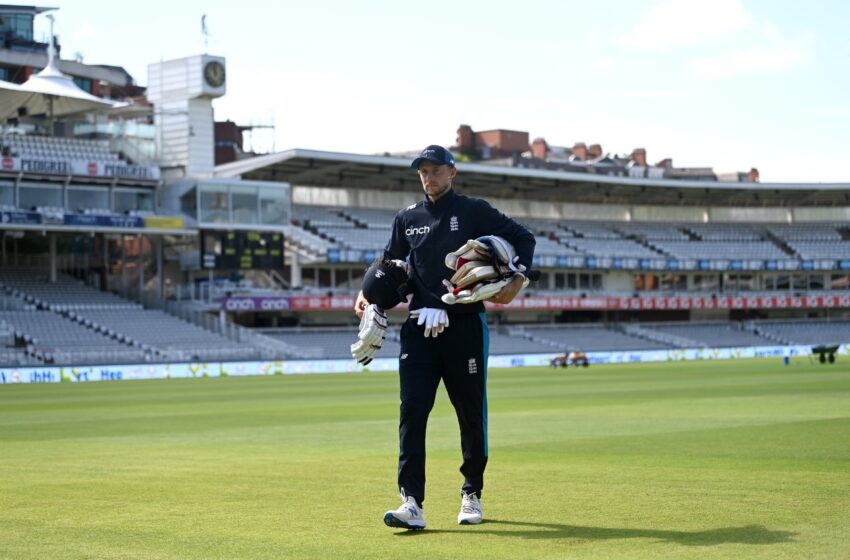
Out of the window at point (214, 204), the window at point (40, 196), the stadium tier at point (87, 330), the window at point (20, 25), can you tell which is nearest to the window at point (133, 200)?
the window at point (214, 204)

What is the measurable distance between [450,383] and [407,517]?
112 centimetres

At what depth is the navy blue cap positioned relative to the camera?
345 inches

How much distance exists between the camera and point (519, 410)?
2464 centimetres

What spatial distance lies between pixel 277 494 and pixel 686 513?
3275 mm

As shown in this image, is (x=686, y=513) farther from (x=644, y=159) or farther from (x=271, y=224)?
(x=644, y=159)

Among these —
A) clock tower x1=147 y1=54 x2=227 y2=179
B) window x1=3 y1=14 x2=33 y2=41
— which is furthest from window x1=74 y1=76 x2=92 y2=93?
clock tower x1=147 y1=54 x2=227 y2=179

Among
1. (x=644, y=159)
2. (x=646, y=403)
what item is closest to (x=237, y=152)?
(x=644, y=159)

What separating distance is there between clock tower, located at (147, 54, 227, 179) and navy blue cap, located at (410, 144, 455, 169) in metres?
63.5

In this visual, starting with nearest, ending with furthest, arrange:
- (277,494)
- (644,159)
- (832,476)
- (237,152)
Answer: (277,494) < (832,476) < (237,152) < (644,159)

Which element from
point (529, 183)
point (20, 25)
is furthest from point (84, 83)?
point (529, 183)

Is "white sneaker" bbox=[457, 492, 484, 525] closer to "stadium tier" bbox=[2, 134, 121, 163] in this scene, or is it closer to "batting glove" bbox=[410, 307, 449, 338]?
"batting glove" bbox=[410, 307, 449, 338]

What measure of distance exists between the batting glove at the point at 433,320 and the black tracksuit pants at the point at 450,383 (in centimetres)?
9

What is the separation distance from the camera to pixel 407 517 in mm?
8109

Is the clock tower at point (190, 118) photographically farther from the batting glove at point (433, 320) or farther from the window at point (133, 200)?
the batting glove at point (433, 320)
